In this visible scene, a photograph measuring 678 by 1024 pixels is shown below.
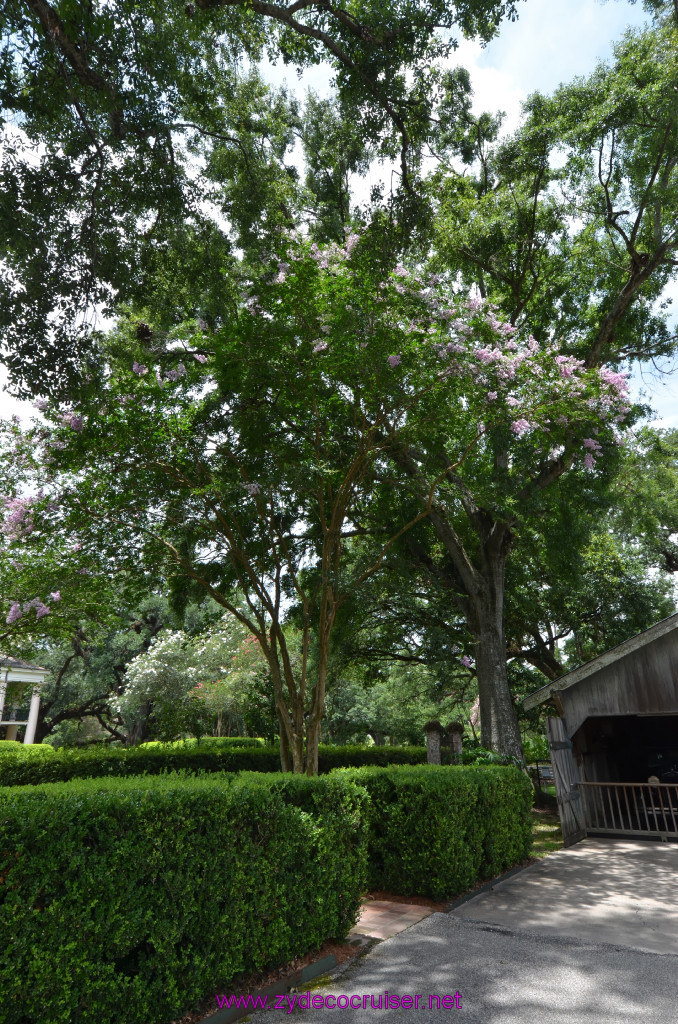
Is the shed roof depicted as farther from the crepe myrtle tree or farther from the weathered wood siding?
the crepe myrtle tree

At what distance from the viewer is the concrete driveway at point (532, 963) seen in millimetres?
4234

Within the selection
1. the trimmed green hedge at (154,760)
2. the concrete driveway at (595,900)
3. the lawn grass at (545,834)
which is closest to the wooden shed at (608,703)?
the lawn grass at (545,834)

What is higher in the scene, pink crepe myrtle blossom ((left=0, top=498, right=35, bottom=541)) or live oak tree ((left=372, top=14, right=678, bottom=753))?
live oak tree ((left=372, top=14, right=678, bottom=753))

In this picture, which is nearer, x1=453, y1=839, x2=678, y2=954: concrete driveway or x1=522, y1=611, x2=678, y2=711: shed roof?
x1=453, y1=839, x2=678, y2=954: concrete driveway

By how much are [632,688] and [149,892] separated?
10186 millimetres

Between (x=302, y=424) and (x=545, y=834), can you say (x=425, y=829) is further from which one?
(x=545, y=834)

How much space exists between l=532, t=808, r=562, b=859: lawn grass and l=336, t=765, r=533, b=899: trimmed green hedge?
320cm

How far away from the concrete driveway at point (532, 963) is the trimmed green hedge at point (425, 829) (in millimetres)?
393

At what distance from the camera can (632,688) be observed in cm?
1145

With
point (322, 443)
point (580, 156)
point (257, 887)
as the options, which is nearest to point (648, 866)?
point (257, 887)

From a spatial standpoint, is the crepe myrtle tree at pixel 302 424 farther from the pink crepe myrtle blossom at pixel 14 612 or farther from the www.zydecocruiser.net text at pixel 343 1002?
the www.zydecocruiser.net text at pixel 343 1002

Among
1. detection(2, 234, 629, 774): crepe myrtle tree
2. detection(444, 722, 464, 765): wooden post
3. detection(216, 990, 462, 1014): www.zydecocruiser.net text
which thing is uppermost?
detection(2, 234, 629, 774): crepe myrtle tree

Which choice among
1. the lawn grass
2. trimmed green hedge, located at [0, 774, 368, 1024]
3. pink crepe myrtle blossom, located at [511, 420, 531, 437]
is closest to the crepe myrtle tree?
pink crepe myrtle blossom, located at [511, 420, 531, 437]

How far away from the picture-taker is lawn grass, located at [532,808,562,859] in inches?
419
